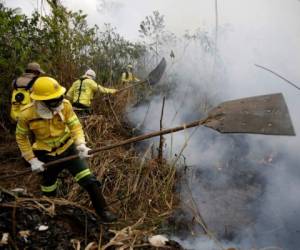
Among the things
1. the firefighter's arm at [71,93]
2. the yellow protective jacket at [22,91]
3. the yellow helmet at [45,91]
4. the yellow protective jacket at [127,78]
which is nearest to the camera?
the yellow helmet at [45,91]

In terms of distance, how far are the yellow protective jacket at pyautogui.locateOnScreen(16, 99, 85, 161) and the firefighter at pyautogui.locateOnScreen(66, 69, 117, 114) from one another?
8.97ft

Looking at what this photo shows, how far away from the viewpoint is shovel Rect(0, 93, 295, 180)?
141 inches

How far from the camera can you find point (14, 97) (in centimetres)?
555

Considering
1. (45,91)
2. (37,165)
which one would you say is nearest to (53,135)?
(37,165)

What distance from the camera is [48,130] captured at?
159 inches

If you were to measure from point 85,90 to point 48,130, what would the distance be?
2976 millimetres

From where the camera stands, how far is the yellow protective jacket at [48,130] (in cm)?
394

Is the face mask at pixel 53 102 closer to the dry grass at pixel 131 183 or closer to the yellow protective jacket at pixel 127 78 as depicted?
the dry grass at pixel 131 183

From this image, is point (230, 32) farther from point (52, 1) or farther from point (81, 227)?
point (81, 227)

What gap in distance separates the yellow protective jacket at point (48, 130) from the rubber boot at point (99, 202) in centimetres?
55

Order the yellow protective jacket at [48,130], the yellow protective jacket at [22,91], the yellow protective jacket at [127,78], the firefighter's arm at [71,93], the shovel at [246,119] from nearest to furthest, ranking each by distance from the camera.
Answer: the shovel at [246,119] < the yellow protective jacket at [48,130] < the yellow protective jacket at [22,91] < the firefighter's arm at [71,93] < the yellow protective jacket at [127,78]

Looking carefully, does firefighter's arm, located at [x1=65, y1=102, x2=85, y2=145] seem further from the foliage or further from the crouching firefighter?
the foliage

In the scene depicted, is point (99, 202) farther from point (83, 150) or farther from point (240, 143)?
point (240, 143)

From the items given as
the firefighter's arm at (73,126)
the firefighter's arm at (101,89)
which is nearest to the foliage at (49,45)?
the firefighter's arm at (101,89)
